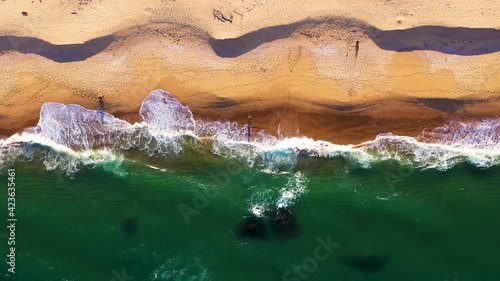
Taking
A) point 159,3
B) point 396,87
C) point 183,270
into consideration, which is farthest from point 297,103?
point 183,270

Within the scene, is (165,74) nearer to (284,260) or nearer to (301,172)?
(301,172)

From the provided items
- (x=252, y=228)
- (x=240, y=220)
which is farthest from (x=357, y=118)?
(x=240, y=220)

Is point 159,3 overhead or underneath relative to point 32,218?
overhead

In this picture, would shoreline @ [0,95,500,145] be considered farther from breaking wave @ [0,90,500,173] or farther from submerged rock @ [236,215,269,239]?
submerged rock @ [236,215,269,239]

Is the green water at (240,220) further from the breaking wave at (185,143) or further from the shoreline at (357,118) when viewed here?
the shoreline at (357,118)

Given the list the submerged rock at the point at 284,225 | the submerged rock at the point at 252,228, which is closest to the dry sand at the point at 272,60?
the submerged rock at the point at 284,225

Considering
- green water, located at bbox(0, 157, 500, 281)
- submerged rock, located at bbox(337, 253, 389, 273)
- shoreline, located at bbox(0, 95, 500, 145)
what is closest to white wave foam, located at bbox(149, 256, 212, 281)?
green water, located at bbox(0, 157, 500, 281)

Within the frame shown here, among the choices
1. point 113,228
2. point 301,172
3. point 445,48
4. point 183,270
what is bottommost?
point 183,270
